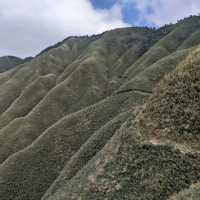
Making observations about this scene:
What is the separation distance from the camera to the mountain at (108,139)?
1277 inches

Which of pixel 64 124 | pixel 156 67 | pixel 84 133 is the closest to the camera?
pixel 84 133

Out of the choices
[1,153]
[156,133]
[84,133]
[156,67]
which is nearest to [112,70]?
[156,67]

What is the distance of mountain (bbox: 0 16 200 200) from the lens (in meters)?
32.4

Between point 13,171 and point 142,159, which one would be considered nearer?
point 142,159

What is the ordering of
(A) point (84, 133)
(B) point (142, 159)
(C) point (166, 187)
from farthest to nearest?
(A) point (84, 133)
(B) point (142, 159)
(C) point (166, 187)

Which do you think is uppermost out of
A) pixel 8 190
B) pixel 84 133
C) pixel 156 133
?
pixel 156 133

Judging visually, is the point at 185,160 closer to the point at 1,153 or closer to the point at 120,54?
the point at 1,153

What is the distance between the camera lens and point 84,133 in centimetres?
6806

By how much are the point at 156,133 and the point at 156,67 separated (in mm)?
60548

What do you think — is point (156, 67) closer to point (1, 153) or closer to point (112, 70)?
point (1, 153)

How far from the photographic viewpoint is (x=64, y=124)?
72875 millimetres

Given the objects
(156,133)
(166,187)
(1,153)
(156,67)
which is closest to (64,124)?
(1,153)

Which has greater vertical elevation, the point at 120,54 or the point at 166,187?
the point at 120,54

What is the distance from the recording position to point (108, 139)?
51.7 meters
